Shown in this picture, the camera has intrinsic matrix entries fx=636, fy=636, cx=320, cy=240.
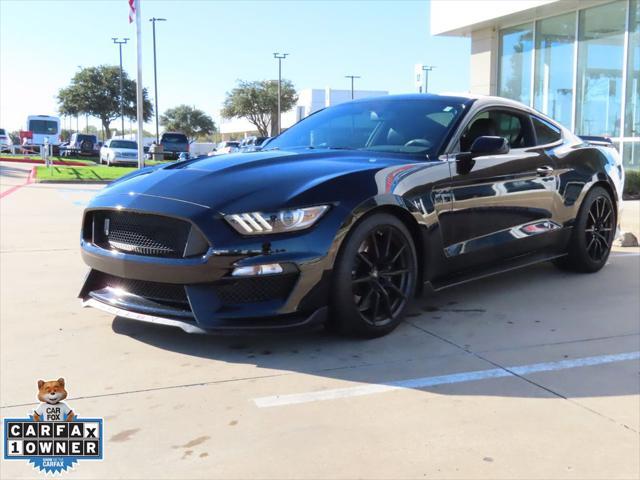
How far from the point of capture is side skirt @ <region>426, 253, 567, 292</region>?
432 centimetres

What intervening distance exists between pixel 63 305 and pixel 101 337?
956mm

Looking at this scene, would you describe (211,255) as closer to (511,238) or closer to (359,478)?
(359,478)

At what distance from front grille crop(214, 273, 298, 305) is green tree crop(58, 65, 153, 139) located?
2500 inches

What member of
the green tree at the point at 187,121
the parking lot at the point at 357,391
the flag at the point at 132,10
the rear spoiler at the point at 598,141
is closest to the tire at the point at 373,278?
the parking lot at the point at 357,391

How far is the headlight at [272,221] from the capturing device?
3365 millimetres

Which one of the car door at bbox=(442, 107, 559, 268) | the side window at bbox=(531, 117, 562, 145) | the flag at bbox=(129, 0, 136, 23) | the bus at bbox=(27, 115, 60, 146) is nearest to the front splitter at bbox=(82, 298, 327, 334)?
the car door at bbox=(442, 107, 559, 268)

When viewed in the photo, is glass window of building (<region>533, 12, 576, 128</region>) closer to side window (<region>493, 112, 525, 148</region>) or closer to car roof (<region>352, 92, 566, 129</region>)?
side window (<region>493, 112, 525, 148</region>)

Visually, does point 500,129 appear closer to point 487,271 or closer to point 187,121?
point 487,271

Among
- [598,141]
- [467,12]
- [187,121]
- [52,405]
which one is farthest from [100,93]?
[52,405]

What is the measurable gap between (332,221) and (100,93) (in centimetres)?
6495

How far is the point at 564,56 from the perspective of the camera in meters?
17.3

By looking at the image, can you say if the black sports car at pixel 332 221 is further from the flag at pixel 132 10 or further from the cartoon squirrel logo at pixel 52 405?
the flag at pixel 132 10

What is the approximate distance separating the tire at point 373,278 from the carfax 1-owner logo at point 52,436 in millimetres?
1475

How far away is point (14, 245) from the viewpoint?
735cm
